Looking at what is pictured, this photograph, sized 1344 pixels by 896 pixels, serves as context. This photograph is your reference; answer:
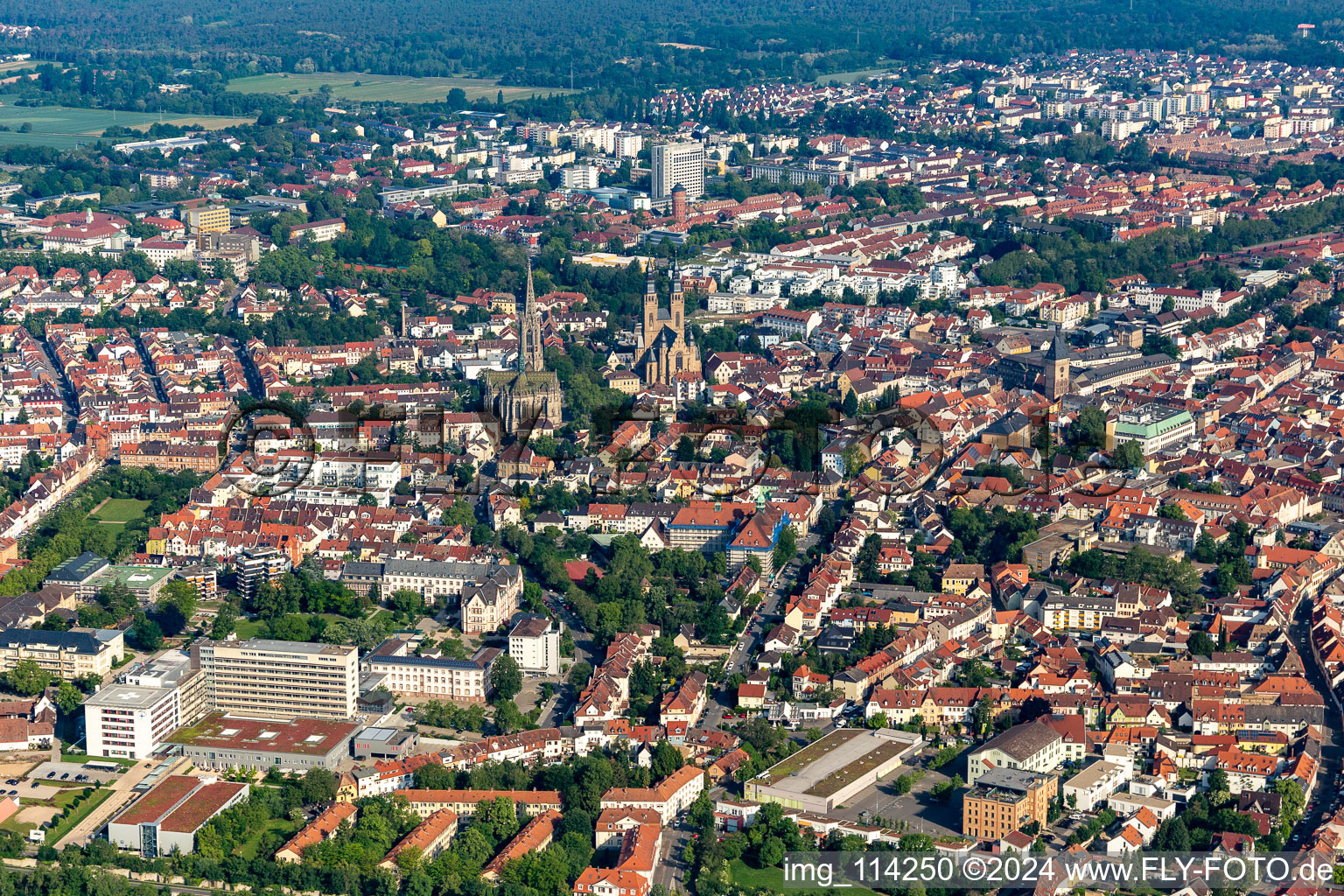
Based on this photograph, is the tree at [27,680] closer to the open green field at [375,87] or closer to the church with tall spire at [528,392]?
the church with tall spire at [528,392]

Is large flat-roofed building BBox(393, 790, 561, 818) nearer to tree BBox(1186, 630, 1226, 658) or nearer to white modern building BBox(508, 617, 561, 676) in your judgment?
white modern building BBox(508, 617, 561, 676)

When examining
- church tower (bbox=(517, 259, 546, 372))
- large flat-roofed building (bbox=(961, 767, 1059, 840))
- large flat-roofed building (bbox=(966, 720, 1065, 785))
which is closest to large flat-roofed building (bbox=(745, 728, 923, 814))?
large flat-roofed building (bbox=(966, 720, 1065, 785))

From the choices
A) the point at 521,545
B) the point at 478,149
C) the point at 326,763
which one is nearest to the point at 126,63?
the point at 478,149

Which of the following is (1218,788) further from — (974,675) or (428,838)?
(428,838)

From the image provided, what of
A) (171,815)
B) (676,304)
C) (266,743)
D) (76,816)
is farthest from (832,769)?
(676,304)

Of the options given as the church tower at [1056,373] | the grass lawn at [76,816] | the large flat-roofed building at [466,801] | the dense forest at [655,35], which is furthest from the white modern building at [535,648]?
the dense forest at [655,35]
